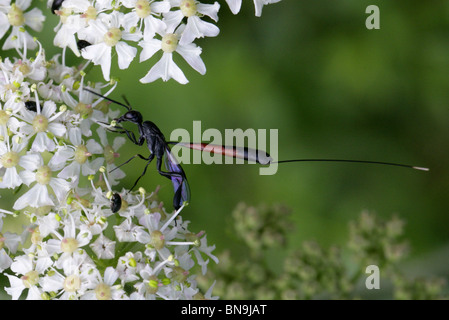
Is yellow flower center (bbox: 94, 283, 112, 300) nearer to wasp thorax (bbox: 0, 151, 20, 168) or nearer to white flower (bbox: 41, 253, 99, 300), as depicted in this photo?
white flower (bbox: 41, 253, 99, 300)

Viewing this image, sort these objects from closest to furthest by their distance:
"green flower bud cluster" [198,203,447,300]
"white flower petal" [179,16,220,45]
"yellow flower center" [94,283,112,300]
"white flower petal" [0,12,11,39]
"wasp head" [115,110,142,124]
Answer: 1. "yellow flower center" [94,283,112,300]
2. "white flower petal" [179,16,220,45]
3. "wasp head" [115,110,142,124]
4. "white flower petal" [0,12,11,39]
5. "green flower bud cluster" [198,203,447,300]

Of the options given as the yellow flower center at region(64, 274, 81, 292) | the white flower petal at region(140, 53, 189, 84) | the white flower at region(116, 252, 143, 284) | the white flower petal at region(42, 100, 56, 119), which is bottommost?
the yellow flower center at region(64, 274, 81, 292)

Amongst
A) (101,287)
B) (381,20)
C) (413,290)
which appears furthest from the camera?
(381,20)

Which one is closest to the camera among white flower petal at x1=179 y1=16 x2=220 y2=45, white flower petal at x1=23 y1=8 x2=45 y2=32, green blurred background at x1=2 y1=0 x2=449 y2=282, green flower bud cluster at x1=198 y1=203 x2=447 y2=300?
white flower petal at x1=179 y1=16 x2=220 y2=45

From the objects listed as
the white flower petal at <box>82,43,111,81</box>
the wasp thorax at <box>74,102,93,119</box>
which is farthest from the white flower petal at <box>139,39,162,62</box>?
the wasp thorax at <box>74,102,93,119</box>

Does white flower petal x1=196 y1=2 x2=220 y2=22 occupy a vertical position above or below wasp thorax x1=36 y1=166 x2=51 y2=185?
above
